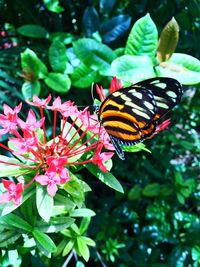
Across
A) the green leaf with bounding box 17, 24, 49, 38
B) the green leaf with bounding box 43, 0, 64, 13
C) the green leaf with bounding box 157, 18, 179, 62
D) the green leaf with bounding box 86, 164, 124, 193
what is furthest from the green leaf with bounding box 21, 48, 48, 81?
the green leaf with bounding box 86, 164, 124, 193

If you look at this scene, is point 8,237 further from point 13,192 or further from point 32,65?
point 32,65

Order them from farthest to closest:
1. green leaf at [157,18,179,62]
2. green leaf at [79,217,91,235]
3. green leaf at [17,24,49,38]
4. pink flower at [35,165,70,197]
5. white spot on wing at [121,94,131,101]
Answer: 1. green leaf at [17,24,49,38]
2. green leaf at [79,217,91,235]
3. green leaf at [157,18,179,62]
4. white spot on wing at [121,94,131,101]
5. pink flower at [35,165,70,197]

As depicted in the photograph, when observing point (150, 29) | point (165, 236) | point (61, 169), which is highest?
point (150, 29)

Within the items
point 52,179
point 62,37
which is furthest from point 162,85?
point 62,37

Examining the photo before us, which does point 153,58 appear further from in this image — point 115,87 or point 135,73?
point 115,87

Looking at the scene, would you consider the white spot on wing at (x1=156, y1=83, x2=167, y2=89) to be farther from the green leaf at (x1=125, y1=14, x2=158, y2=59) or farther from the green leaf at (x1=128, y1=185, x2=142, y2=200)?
the green leaf at (x1=128, y1=185, x2=142, y2=200)

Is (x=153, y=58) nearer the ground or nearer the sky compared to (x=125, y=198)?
nearer the sky

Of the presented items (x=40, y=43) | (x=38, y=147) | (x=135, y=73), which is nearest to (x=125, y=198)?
(x=40, y=43)
